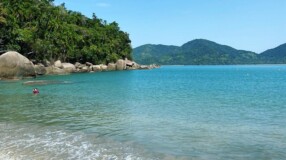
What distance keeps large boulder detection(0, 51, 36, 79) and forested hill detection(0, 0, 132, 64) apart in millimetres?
12748

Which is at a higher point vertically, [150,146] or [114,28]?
[114,28]

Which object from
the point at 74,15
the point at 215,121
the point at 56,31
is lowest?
the point at 215,121

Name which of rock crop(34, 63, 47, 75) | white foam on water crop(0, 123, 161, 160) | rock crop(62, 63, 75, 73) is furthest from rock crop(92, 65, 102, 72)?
white foam on water crop(0, 123, 161, 160)

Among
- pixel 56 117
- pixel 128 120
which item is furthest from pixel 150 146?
pixel 56 117

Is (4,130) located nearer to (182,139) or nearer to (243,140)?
(182,139)

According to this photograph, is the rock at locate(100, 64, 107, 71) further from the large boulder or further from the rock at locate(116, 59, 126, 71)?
the large boulder

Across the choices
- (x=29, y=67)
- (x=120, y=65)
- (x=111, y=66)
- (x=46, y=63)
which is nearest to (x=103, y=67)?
(x=111, y=66)

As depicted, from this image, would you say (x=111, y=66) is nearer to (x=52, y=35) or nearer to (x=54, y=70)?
(x=52, y=35)

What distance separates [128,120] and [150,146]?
5.59m

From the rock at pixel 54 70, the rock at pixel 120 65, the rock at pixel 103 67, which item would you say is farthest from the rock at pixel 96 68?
the rock at pixel 54 70

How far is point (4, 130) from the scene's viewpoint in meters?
14.9

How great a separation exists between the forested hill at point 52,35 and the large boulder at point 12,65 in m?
12.7

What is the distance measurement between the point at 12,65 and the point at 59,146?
4133 cm

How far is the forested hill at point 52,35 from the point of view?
214 feet
